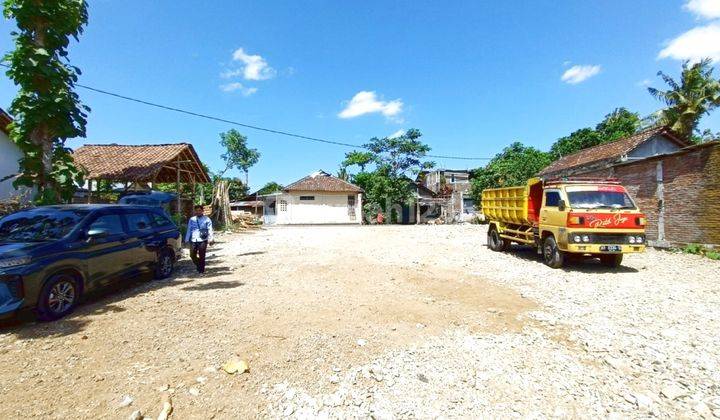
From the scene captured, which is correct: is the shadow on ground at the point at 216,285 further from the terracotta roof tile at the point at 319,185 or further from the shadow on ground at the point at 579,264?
the terracotta roof tile at the point at 319,185

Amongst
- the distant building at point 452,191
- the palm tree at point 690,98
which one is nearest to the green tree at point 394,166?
the distant building at point 452,191

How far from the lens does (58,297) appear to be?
496cm

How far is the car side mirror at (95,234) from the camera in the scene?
5.41 metres

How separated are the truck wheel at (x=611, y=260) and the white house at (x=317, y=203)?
25878mm

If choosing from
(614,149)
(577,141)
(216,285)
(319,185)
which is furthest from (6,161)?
(577,141)

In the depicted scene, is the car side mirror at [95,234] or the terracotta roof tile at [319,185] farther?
the terracotta roof tile at [319,185]

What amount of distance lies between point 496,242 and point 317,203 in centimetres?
2359

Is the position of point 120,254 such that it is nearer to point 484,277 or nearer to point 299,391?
point 299,391

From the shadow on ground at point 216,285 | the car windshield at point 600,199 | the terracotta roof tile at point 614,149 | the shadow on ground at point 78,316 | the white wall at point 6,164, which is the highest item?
the terracotta roof tile at point 614,149

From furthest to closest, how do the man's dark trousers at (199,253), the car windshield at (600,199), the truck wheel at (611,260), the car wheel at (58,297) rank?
the truck wheel at (611,260), the car windshield at (600,199), the man's dark trousers at (199,253), the car wheel at (58,297)

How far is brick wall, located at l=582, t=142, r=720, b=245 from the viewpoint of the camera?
963cm

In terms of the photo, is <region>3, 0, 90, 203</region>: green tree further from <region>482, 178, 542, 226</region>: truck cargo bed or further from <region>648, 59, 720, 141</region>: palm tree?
<region>648, 59, 720, 141</region>: palm tree

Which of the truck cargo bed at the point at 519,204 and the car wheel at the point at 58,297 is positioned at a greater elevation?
the truck cargo bed at the point at 519,204

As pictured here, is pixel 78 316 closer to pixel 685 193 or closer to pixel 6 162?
pixel 6 162
